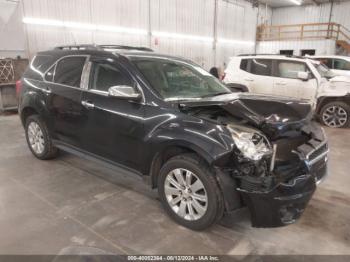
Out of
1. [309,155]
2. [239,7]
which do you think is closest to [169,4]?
[239,7]

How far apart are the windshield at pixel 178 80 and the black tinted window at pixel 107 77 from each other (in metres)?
0.19

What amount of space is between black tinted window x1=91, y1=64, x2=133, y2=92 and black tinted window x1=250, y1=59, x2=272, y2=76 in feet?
15.8

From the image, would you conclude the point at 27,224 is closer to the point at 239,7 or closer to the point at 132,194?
the point at 132,194

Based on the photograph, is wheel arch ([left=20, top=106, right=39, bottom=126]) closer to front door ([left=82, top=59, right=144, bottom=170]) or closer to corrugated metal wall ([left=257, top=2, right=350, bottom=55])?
front door ([left=82, top=59, right=144, bottom=170])

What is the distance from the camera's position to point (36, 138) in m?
4.14

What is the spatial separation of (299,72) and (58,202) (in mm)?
5523

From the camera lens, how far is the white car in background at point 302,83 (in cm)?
634

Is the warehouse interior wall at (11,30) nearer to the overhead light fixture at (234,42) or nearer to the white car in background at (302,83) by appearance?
the white car in background at (302,83)

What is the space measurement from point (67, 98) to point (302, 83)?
5.15m

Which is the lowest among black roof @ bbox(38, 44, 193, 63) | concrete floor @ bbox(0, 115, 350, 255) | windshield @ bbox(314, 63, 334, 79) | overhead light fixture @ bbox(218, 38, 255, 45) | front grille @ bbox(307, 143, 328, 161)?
concrete floor @ bbox(0, 115, 350, 255)

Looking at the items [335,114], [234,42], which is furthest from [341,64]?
[234,42]

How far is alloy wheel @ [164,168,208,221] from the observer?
2420 mm

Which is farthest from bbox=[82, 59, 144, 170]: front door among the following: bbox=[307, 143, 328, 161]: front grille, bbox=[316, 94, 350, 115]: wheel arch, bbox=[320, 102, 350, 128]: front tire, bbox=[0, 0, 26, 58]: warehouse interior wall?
bbox=[0, 0, 26, 58]: warehouse interior wall

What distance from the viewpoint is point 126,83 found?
2.89 m
